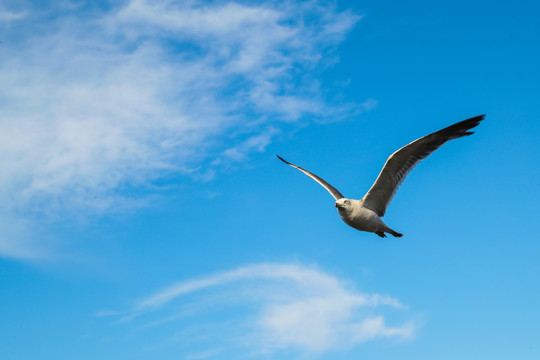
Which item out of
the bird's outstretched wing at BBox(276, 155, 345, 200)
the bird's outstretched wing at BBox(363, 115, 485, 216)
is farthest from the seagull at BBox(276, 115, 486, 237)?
the bird's outstretched wing at BBox(276, 155, 345, 200)

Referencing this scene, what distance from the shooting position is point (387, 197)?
2231 centimetres

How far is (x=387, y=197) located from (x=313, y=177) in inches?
184

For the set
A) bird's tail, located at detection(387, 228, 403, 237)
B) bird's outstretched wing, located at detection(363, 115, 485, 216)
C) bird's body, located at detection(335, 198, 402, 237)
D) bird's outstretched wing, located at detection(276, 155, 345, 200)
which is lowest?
bird's tail, located at detection(387, 228, 403, 237)

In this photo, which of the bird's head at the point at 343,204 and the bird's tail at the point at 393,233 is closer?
the bird's head at the point at 343,204

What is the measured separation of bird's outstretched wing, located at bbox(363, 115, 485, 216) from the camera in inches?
834

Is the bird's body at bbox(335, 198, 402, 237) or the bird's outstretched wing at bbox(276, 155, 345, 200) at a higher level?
the bird's outstretched wing at bbox(276, 155, 345, 200)

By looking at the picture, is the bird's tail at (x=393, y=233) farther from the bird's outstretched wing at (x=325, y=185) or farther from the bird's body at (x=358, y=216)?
the bird's outstretched wing at (x=325, y=185)

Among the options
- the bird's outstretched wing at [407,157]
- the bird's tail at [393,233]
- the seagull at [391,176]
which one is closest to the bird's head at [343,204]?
the seagull at [391,176]

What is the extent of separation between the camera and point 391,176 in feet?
71.7

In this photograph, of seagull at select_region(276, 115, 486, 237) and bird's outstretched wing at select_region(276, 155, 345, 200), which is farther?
bird's outstretched wing at select_region(276, 155, 345, 200)

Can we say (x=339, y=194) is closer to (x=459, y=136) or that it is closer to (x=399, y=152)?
(x=399, y=152)

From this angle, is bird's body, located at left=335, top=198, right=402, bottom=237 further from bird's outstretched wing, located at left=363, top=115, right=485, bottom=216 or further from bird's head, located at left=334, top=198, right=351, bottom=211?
bird's outstretched wing, located at left=363, top=115, right=485, bottom=216

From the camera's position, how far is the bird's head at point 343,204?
21.3m

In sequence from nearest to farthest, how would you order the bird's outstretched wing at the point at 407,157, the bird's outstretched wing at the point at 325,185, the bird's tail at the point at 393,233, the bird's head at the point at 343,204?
1. the bird's outstretched wing at the point at 407,157
2. the bird's head at the point at 343,204
3. the bird's tail at the point at 393,233
4. the bird's outstretched wing at the point at 325,185
